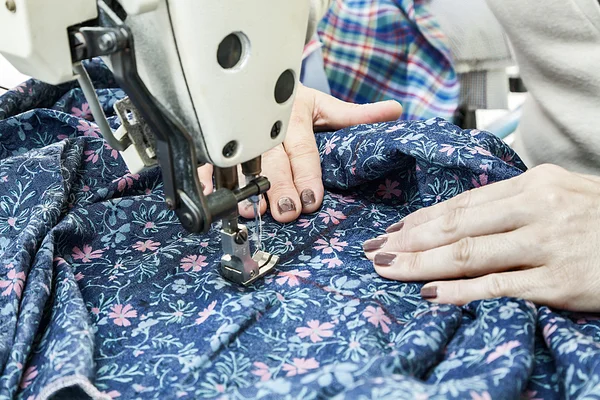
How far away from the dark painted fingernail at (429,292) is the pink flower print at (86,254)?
449 millimetres

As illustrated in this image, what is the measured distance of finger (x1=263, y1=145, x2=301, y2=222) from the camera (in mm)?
1063

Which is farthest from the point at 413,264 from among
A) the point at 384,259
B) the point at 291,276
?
the point at 291,276

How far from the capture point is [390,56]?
1634 mm

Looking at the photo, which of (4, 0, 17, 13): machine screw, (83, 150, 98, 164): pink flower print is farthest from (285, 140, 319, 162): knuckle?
(4, 0, 17, 13): machine screw

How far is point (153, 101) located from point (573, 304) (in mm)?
540

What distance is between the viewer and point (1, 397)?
0.74 meters

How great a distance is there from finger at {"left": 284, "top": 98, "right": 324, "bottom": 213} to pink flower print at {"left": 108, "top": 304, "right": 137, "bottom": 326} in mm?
323

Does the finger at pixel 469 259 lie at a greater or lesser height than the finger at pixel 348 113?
lesser

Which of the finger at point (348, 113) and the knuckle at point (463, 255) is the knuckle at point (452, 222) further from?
the finger at point (348, 113)

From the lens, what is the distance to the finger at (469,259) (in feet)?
2.80

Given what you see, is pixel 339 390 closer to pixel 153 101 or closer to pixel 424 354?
pixel 424 354

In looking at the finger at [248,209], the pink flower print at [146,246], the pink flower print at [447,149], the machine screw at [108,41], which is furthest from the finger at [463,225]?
the machine screw at [108,41]

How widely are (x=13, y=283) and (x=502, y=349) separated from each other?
1.92 ft

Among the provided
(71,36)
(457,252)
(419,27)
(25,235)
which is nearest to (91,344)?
(25,235)
